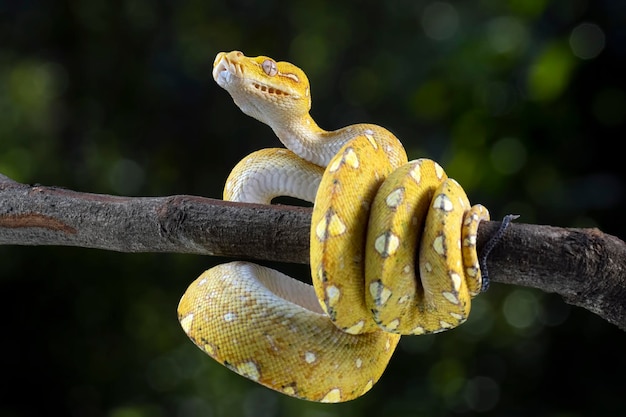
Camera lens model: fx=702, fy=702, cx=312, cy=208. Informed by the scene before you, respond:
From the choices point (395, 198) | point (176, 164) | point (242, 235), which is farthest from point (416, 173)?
point (176, 164)

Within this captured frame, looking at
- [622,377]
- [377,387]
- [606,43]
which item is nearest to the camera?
[606,43]

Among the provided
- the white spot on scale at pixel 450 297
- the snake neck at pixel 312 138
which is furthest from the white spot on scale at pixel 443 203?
the snake neck at pixel 312 138

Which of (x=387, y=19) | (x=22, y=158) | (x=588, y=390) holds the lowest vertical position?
(x=588, y=390)

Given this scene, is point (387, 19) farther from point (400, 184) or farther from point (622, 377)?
point (400, 184)

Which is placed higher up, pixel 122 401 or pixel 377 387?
pixel 377 387

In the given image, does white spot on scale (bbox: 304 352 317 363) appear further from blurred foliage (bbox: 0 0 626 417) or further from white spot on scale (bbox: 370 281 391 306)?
blurred foliage (bbox: 0 0 626 417)

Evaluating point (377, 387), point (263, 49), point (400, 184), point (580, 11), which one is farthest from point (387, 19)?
point (400, 184)

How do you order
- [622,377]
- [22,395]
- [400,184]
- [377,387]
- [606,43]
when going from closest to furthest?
1. [400,184]
2. [606,43]
3. [622,377]
4. [377,387]
5. [22,395]
